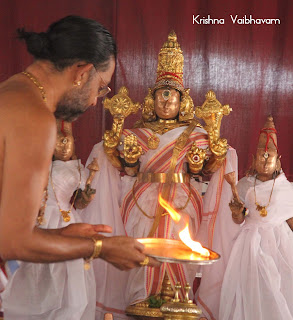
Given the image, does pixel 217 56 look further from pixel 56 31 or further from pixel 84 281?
pixel 56 31

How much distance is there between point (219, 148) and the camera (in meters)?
3.43

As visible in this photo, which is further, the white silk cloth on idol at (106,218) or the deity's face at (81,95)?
the white silk cloth on idol at (106,218)

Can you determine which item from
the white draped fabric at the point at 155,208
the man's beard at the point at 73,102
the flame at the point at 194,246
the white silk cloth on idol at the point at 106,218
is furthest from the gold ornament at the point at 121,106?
the flame at the point at 194,246

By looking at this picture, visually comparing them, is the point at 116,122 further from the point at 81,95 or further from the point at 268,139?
the point at 81,95

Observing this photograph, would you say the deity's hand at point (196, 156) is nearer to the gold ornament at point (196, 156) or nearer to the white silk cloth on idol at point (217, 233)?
the gold ornament at point (196, 156)

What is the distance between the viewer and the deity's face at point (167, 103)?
3537 millimetres

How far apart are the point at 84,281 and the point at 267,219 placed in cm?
106

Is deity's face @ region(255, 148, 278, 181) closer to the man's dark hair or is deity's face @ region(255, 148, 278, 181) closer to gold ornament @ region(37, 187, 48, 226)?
gold ornament @ region(37, 187, 48, 226)

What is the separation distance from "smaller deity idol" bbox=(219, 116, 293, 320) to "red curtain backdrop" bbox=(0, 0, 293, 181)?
891 millimetres

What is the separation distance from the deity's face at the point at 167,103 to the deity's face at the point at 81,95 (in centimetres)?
144

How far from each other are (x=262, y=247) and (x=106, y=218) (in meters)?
0.91

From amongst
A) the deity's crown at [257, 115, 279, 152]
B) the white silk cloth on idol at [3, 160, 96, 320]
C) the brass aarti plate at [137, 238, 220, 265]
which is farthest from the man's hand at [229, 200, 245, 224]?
the brass aarti plate at [137, 238, 220, 265]

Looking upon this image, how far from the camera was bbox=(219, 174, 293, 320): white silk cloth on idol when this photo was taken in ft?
10.9

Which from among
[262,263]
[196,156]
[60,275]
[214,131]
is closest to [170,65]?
[214,131]
